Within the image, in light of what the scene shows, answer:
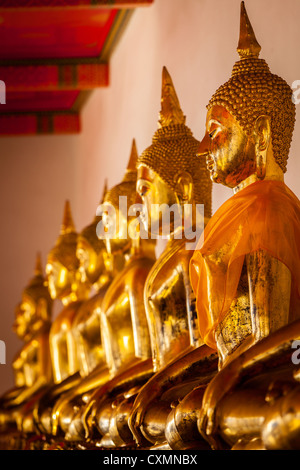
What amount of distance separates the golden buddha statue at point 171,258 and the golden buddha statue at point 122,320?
0.85ft

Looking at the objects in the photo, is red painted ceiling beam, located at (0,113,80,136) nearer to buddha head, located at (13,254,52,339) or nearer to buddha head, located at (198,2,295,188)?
buddha head, located at (13,254,52,339)

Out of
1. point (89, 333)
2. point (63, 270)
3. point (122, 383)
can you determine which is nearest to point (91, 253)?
point (89, 333)

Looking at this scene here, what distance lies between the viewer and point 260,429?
6.77ft

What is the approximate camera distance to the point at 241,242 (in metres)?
2.49

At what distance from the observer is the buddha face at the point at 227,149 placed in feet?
8.75

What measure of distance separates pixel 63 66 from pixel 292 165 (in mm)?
3719

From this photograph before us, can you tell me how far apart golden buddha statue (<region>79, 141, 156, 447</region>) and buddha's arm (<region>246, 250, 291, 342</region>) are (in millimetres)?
1072

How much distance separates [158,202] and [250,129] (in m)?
0.78

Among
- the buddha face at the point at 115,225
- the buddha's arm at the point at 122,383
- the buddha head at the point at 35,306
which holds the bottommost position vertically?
the buddha's arm at the point at 122,383

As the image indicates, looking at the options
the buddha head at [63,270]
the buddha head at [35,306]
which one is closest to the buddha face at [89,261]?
the buddha head at [63,270]

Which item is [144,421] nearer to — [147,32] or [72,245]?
[72,245]

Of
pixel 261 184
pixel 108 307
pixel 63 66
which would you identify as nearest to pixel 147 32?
pixel 63 66

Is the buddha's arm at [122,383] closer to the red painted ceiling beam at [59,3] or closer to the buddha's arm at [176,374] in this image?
the buddha's arm at [176,374]

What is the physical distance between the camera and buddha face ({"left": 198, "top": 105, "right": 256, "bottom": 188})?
267 centimetres
